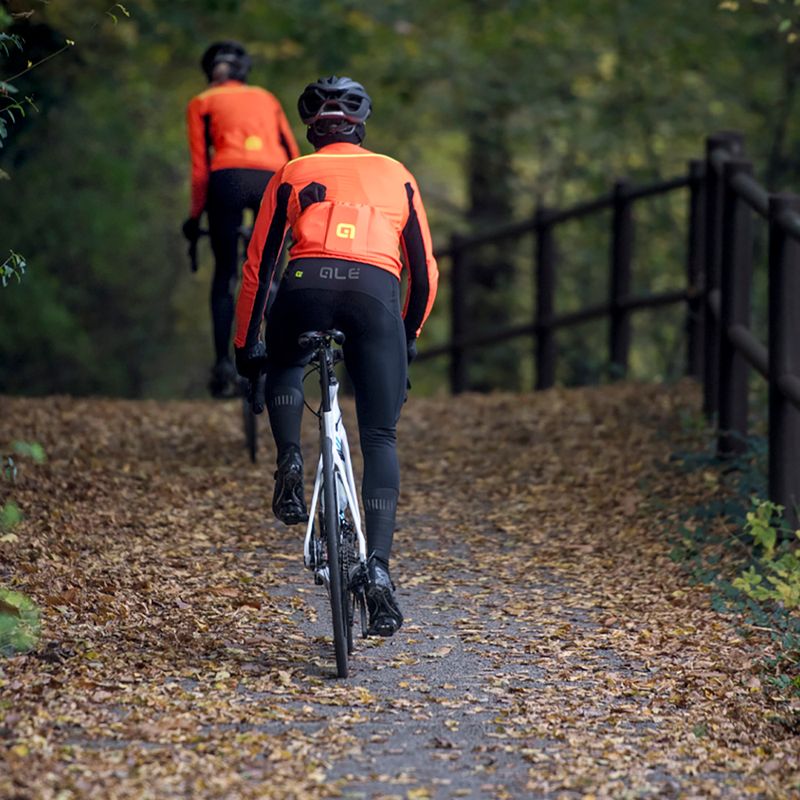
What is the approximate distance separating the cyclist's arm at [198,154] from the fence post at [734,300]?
288cm

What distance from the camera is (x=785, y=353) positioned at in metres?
7.41

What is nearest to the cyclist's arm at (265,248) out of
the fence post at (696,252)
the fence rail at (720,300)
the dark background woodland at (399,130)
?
the fence rail at (720,300)

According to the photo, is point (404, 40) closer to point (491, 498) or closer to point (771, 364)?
point (491, 498)

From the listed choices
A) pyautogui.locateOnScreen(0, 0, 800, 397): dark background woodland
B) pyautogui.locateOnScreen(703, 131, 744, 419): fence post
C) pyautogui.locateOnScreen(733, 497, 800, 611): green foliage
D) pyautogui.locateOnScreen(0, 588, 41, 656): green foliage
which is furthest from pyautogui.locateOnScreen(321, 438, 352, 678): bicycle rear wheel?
pyautogui.locateOnScreen(0, 0, 800, 397): dark background woodland

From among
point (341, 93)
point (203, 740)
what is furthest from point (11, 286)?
point (203, 740)

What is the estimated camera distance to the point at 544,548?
795 centimetres

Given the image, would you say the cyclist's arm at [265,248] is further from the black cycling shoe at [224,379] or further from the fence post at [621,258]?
the fence post at [621,258]

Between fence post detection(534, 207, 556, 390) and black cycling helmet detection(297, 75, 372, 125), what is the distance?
7908 millimetres

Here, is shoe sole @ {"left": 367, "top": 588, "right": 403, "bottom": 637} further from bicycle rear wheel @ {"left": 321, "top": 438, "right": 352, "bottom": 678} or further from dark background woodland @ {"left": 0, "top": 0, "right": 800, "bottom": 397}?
dark background woodland @ {"left": 0, "top": 0, "right": 800, "bottom": 397}

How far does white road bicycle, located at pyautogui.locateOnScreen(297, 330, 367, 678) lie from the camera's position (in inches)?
210

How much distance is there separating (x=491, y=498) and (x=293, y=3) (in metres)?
8.02

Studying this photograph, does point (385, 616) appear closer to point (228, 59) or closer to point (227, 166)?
point (227, 166)

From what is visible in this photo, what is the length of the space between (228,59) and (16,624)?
4672 mm

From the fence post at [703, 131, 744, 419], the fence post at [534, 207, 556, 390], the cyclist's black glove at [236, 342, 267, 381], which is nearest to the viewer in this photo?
the cyclist's black glove at [236, 342, 267, 381]
